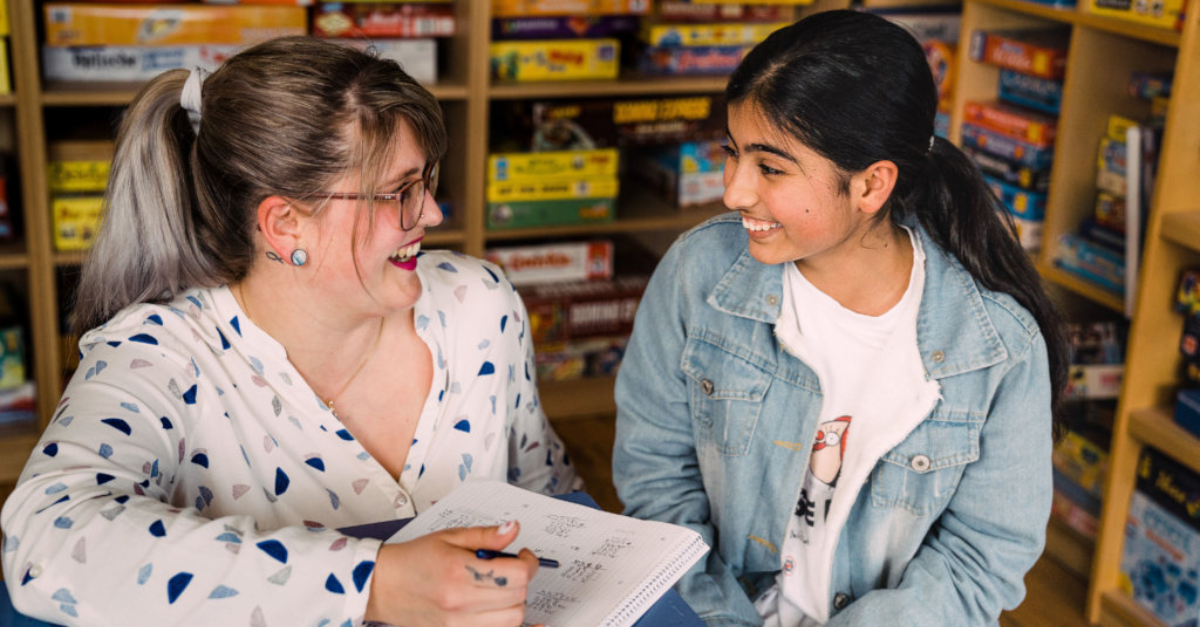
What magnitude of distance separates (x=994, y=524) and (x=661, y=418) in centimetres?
41

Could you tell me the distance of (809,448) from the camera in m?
1.38

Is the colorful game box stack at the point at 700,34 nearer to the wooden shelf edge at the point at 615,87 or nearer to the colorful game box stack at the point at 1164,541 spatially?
the wooden shelf edge at the point at 615,87

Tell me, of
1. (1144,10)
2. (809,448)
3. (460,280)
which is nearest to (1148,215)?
(1144,10)

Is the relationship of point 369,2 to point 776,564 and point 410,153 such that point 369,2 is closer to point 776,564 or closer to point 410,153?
point 410,153

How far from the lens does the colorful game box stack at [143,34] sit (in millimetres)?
2367

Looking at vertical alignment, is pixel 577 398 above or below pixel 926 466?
below

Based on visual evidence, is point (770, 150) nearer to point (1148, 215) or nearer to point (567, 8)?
point (1148, 215)

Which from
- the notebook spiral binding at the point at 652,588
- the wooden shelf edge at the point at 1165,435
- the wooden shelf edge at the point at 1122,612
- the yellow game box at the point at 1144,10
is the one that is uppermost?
the yellow game box at the point at 1144,10

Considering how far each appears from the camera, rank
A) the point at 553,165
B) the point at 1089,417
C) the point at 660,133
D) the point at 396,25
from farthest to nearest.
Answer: the point at 660,133 → the point at 553,165 → the point at 396,25 → the point at 1089,417

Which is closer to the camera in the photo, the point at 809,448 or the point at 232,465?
the point at 232,465

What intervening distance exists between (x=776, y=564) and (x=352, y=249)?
2.08 feet

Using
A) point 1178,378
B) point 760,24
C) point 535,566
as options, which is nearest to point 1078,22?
point 1178,378

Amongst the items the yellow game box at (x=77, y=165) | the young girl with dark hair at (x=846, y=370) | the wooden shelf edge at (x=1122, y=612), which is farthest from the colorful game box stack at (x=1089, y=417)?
the yellow game box at (x=77, y=165)

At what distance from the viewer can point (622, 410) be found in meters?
1.49
